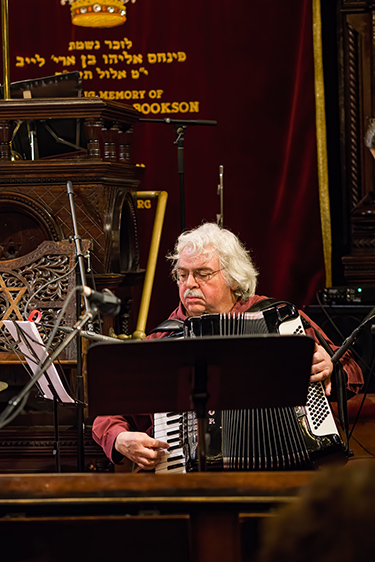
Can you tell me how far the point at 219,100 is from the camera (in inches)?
245

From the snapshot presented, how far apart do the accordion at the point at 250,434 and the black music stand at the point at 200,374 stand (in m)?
0.41

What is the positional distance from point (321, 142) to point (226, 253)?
9.97 ft

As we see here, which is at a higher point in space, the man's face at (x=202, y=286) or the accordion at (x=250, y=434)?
the man's face at (x=202, y=286)

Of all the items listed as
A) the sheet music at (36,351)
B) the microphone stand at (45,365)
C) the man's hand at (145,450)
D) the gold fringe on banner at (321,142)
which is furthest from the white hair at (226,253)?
the gold fringe on banner at (321,142)

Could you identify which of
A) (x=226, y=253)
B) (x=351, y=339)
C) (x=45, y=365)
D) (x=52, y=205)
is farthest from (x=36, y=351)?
(x=52, y=205)

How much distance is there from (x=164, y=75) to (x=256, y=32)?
76 cm

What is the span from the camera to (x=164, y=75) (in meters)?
6.27

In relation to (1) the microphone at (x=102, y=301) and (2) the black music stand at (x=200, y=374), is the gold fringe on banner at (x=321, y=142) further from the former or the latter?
(1) the microphone at (x=102, y=301)

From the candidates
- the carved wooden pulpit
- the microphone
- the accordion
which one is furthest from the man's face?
the carved wooden pulpit

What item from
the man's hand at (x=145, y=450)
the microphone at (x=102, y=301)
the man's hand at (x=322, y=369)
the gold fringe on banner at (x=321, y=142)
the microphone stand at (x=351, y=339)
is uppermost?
the gold fringe on banner at (x=321, y=142)

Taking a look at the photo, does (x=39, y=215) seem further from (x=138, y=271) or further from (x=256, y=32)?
(x=256, y=32)

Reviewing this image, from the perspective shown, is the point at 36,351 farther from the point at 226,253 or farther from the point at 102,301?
the point at 102,301

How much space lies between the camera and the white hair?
10.8ft

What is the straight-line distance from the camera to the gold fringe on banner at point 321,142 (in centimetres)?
599
